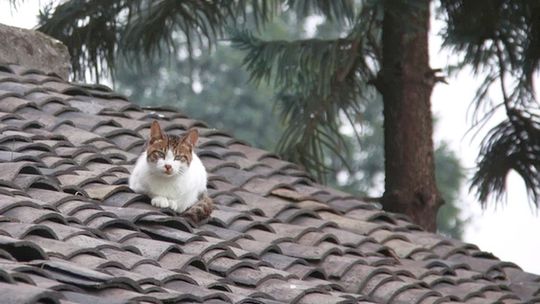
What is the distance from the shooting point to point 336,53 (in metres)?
8.57

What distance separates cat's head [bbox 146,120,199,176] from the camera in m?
5.65

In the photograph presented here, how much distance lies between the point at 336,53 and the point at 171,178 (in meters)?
3.06

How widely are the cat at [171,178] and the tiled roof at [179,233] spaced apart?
8 centimetres

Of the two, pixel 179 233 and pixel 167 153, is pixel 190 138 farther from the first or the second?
pixel 179 233

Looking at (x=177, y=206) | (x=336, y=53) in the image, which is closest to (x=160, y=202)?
(x=177, y=206)

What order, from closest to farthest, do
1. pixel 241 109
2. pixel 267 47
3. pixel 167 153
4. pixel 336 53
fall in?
pixel 167 153, pixel 336 53, pixel 267 47, pixel 241 109

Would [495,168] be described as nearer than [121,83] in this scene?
Yes

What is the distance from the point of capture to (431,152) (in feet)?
28.5

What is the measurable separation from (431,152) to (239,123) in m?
24.0

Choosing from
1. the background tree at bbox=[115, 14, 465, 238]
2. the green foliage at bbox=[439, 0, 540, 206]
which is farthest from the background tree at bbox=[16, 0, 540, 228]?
the background tree at bbox=[115, 14, 465, 238]

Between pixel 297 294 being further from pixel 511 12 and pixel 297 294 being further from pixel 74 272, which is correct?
pixel 511 12

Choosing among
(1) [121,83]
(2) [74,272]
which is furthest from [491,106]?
(1) [121,83]

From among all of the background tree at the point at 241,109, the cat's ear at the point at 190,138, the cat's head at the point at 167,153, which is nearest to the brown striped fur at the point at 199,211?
the cat's head at the point at 167,153

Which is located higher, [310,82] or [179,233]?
[310,82]
